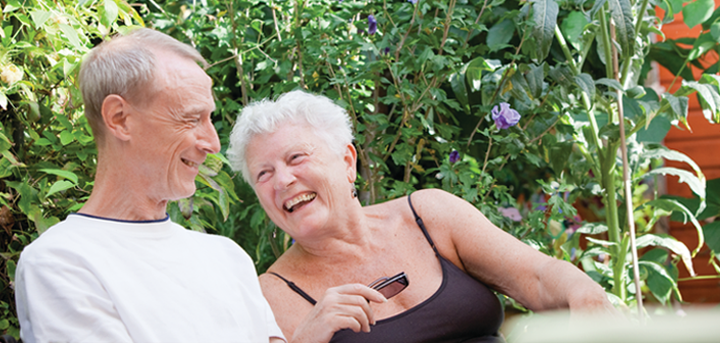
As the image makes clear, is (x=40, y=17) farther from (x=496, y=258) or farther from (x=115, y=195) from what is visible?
(x=496, y=258)

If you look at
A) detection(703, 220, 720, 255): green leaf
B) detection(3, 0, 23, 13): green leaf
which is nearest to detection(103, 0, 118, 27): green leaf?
detection(3, 0, 23, 13): green leaf

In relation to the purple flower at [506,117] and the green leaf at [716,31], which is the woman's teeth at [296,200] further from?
the green leaf at [716,31]

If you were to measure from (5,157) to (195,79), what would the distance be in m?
0.63

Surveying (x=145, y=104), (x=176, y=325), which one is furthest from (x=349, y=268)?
(x=145, y=104)

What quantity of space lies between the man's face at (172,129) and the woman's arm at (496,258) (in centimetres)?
82

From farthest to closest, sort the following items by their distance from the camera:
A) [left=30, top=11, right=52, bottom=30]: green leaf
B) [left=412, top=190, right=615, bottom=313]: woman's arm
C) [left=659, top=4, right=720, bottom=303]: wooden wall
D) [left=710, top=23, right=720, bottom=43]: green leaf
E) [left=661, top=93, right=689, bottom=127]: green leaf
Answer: [left=659, top=4, right=720, bottom=303]: wooden wall < [left=710, top=23, right=720, bottom=43]: green leaf < [left=661, top=93, right=689, bottom=127]: green leaf < [left=412, top=190, right=615, bottom=313]: woman's arm < [left=30, top=11, right=52, bottom=30]: green leaf

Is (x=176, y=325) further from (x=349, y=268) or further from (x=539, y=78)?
(x=539, y=78)

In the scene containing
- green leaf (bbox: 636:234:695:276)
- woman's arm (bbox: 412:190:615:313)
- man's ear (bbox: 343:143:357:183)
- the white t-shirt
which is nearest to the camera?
the white t-shirt

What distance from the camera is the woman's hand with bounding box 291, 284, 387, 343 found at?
1282 millimetres

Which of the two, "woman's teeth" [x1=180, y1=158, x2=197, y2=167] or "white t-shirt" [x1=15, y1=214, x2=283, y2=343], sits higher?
"woman's teeth" [x1=180, y1=158, x2=197, y2=167]

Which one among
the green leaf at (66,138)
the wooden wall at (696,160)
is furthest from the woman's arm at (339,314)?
the wooden wall at (696,160)

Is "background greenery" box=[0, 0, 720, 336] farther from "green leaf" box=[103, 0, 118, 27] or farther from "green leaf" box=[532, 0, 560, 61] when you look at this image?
"green leaf" box=[103, 0, 118, 27]

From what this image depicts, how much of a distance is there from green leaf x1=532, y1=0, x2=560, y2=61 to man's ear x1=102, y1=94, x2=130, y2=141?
4.58ft

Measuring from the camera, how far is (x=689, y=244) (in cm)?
373
